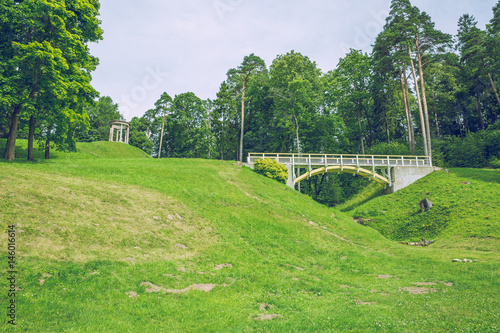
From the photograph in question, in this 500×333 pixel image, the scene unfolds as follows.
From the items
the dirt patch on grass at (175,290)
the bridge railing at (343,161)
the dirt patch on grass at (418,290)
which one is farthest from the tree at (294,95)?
the dirt patch on grass at (175,290)

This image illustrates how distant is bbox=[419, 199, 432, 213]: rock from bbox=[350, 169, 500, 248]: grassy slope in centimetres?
52

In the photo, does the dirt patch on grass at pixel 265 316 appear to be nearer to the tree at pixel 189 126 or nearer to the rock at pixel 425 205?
the rock at pixel 425 205

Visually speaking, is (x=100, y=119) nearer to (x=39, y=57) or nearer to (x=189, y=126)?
(x=189, y=126)

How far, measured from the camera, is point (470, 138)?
53.4 metres

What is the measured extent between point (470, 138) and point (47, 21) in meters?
62.7

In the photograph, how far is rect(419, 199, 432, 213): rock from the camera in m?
36.8

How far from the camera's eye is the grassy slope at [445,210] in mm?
28748

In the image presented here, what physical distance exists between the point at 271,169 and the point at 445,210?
20870mm

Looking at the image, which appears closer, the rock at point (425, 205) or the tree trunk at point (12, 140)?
the tree trunk at point (12, 140)

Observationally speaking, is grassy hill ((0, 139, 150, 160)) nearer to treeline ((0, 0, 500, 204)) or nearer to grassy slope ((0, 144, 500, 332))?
treeline ((0, 0, 500, 204))

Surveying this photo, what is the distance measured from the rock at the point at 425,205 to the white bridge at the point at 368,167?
330 inches

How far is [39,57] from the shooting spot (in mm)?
25781

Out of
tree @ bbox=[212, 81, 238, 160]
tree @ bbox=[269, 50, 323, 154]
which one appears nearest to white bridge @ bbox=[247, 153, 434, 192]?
tree @ bbox=[269, 50, 323, 154]

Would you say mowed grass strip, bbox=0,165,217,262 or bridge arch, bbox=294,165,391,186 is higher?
bridge arch, bbox=294,165,391,186
